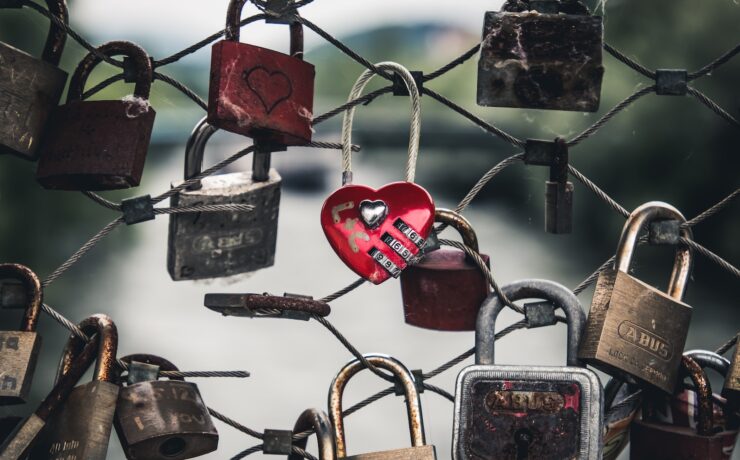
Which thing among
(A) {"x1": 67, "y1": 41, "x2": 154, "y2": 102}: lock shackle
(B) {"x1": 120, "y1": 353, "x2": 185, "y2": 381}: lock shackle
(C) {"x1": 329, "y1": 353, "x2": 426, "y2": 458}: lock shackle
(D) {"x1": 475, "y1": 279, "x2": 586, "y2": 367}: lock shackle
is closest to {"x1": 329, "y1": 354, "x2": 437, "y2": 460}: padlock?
(C) {"x1": 329, "y1": 353, "x2": 426, "y2": 458}: lock shackle

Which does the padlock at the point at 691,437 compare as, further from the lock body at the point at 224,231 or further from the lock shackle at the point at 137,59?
the lock shackle at the point at 137,59

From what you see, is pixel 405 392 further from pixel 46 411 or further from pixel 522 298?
pixel 46 411

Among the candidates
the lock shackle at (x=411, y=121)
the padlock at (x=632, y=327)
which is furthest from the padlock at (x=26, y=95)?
the padlock at (x=632, y=327)

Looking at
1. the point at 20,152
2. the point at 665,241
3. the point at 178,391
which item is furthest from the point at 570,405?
the point at 20,152

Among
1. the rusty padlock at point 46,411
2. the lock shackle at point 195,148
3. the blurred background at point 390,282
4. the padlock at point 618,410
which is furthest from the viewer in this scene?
the blurred background at point 390,282

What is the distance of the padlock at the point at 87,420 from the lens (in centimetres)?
129

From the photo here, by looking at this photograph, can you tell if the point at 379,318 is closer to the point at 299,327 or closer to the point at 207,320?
the point at 299,327

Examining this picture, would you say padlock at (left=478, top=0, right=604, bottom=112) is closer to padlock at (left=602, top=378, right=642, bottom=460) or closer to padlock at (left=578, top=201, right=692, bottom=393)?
padlock at (left=578, top=201, right=692, bottom=393)

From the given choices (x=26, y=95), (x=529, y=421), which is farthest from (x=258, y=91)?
(x=529, y=421)

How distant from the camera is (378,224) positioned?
1322 millimetres

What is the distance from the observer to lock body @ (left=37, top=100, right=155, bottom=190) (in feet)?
4.49

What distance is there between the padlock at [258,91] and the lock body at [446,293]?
0.25 m

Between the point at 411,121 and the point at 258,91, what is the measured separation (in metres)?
0.21

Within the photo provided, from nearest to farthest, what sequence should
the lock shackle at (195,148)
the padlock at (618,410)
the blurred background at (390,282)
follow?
the padlock at (618,410), the lock shackle at (195,148), the blurred background at (390,282)
